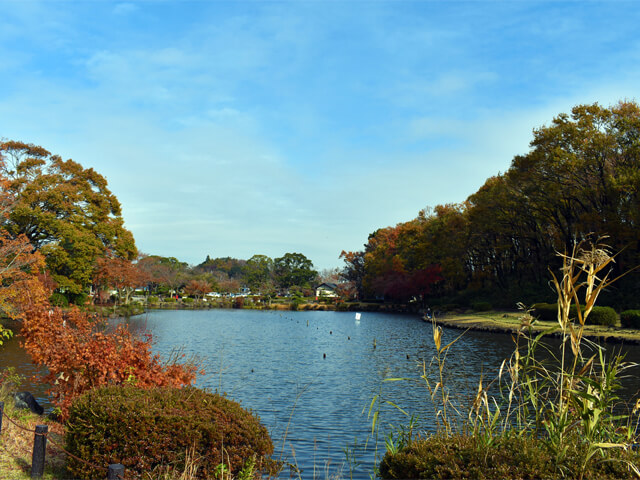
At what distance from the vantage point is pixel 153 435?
5797mm

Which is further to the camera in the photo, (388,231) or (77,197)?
(388,231)

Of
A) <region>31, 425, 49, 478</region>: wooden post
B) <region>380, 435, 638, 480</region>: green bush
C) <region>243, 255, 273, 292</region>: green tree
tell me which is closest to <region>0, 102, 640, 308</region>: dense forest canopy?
<region>31, 425, 49, 478</region>: wooden post

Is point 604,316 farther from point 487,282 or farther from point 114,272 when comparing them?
point 114,272

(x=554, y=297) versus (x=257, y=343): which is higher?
(x=554, y=297)

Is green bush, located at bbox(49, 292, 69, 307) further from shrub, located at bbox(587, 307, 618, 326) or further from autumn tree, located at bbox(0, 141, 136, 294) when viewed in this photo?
shrub, located at bbox(587, 307, 618, 326)

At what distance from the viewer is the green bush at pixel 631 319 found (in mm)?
27422

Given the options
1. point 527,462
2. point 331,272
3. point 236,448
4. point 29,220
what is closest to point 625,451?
point 527,462

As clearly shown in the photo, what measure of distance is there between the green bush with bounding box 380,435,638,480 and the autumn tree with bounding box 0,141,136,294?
120 feet

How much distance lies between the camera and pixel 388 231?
3280 inches

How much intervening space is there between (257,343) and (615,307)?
24.5 metres

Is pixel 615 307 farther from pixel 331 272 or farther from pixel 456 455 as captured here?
pixel 331 272

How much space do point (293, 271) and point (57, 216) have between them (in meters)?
66.1

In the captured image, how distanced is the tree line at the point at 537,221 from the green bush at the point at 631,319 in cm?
418

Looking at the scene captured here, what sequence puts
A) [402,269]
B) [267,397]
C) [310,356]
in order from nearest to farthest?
[267,397], [310,356], [402,269]
